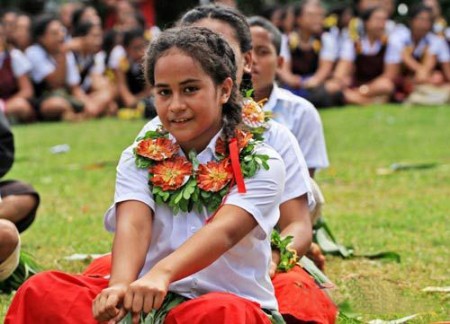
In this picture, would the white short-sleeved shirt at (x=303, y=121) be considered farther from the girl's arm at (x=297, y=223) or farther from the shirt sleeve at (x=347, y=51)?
the shirt sleeve at (x=347, y=51)

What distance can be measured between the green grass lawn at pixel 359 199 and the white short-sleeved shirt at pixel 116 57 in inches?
65.9

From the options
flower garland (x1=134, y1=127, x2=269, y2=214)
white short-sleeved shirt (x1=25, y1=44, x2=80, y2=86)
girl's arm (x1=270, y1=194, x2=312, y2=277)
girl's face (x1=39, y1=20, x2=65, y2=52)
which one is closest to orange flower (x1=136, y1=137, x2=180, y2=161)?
flower garland (x1=134, y1=127, x2=269, y2=214)

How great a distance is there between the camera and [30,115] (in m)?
12.5

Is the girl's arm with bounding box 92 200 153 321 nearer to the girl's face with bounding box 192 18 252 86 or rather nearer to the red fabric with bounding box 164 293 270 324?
the red fabric with bounding box 164 293 270 324

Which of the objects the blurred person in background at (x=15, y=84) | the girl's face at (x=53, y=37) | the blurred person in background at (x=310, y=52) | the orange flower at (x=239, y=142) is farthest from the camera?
the blurred person in background at (x=310, y=52)

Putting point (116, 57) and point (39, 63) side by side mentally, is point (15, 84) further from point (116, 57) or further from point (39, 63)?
point (116, 57)

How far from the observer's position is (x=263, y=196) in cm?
310

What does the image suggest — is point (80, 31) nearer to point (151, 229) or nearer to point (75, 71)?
point (75, 71)

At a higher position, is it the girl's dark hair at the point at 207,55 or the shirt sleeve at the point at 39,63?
the girl's dark hair at the point at 207,55

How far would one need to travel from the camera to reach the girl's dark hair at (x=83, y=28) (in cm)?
1300

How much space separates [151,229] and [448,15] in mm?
14688

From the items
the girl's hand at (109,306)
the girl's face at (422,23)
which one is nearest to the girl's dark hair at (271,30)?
the girl's hand at (109,306)

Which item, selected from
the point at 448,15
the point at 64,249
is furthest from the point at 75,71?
the point at 64,249

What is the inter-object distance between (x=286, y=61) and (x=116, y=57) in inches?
84.7
